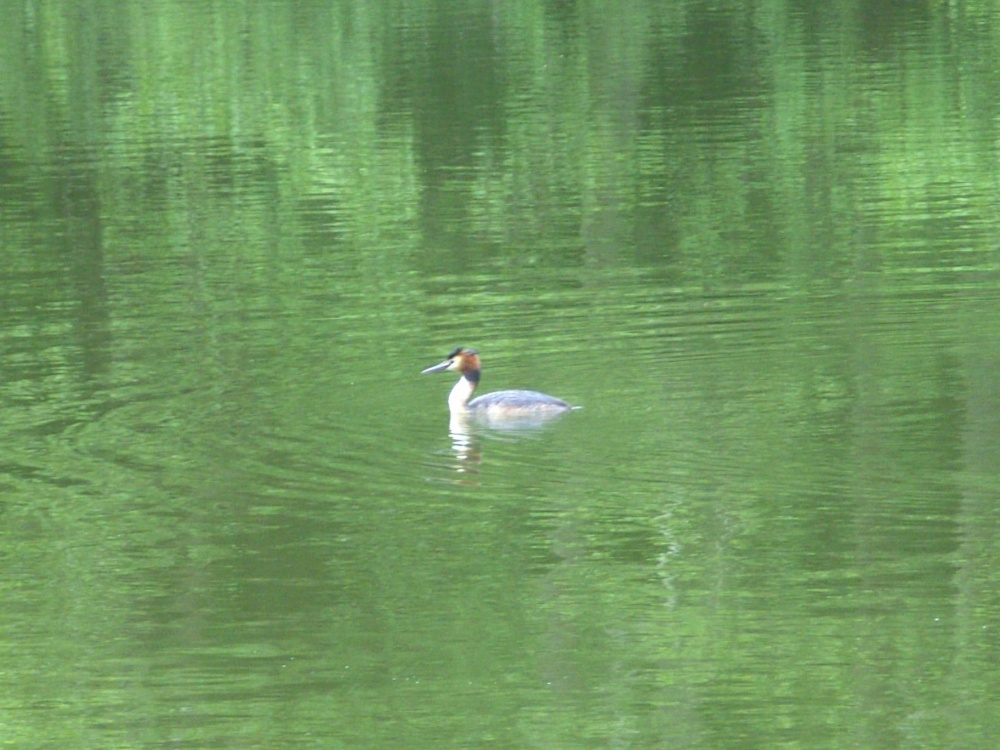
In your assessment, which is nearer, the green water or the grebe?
the green water

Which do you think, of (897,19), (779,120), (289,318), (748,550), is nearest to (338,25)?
(897,19)

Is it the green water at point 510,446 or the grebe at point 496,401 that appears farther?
the grebe at point 496,401

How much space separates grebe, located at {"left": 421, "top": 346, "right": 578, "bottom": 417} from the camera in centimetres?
1471

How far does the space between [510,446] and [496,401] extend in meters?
0.70

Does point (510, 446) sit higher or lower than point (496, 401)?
lower

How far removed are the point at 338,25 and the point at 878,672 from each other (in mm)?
41011

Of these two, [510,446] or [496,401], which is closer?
[510,446]

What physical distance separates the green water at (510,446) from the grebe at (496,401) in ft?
0.80

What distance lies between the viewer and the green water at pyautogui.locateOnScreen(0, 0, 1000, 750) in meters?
10.1

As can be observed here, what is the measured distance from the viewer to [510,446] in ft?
46.7

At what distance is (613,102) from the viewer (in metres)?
37.0

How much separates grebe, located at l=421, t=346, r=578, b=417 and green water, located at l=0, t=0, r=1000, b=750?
0.24 meters

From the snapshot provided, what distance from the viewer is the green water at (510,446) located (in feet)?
33.0

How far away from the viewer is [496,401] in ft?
48.8
